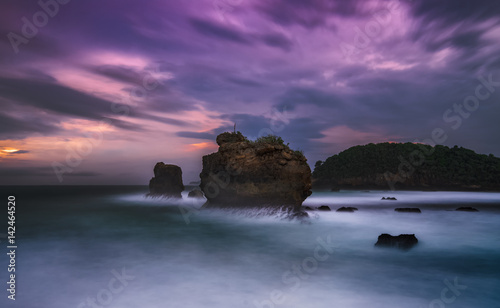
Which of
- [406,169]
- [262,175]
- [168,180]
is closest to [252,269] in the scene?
[262,175]

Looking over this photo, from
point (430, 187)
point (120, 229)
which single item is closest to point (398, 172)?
point (430, 187)

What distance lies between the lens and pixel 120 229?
62.4 ft

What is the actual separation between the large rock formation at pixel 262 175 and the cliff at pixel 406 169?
108m

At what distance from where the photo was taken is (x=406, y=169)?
128125mm

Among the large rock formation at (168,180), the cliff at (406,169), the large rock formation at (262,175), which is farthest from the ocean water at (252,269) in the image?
the cliff at (406,169)

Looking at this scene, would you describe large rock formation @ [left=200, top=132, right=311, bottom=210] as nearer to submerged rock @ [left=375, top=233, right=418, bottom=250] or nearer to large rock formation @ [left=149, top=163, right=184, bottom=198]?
submerged rock @ [left=375, top=233, right=418, bottom=250]

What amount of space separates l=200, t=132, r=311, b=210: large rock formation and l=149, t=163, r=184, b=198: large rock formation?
2328cm

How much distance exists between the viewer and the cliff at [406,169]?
10650 cm

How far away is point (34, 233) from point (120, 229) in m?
4.84

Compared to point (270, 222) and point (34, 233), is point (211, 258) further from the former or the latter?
point (34, 233)

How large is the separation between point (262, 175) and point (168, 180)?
93.1 feet

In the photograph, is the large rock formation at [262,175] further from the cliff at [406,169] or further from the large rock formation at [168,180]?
the cliff at [406,169]

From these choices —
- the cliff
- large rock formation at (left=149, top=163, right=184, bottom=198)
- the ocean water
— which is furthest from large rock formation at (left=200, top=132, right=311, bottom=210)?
the cliff

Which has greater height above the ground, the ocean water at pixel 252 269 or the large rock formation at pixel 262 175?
the large rock formation at pixel 262 175
